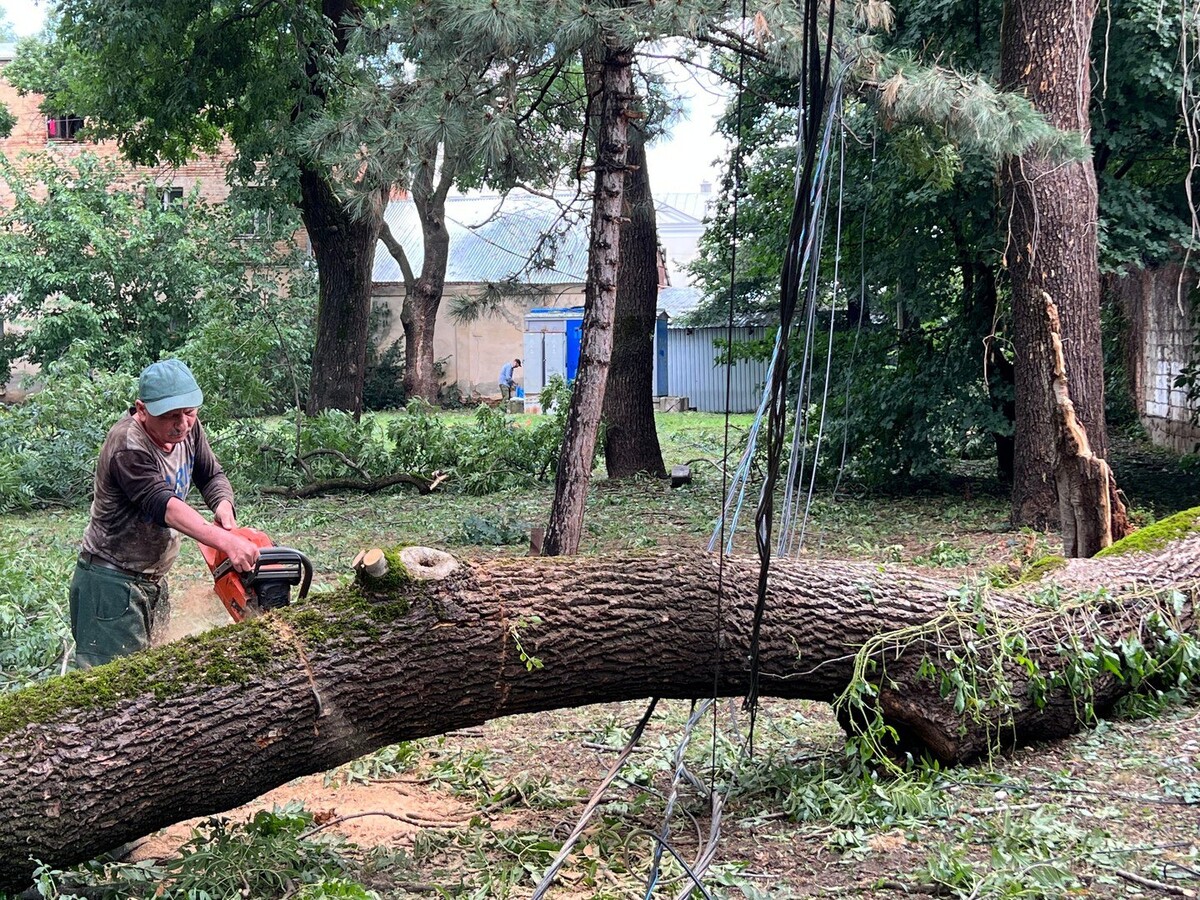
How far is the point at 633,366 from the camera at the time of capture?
1438 centimetres

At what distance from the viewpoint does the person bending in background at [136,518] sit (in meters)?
4.43

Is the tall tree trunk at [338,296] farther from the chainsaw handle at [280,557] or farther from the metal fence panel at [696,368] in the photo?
the metal fence panel at [696,368]

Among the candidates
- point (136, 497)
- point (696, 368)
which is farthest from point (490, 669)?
point (696, 368)

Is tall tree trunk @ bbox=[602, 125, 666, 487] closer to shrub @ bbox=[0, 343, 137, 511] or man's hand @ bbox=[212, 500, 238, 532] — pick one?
shrub @ bbox=[0, 343, 137, 511]

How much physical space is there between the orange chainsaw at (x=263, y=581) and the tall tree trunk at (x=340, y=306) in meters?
12.0

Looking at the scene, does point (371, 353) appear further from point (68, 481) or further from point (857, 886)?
point (857, 886)

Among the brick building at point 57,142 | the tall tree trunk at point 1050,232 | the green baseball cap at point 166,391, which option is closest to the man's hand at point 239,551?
the green baseball cap at point 166,391

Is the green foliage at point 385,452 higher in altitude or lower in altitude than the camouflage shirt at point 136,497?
lower

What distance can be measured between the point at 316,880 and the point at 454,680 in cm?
81

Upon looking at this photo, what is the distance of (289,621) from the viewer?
3920 mm

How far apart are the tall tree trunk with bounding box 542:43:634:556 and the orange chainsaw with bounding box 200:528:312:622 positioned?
4234 millimetres

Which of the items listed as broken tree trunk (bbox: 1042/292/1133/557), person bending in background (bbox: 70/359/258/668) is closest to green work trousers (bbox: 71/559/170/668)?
person bending in background (bbox: 70/359/258/668)

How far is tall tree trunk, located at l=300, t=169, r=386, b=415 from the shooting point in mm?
15859

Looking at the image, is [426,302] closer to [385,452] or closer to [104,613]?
[385,452]
